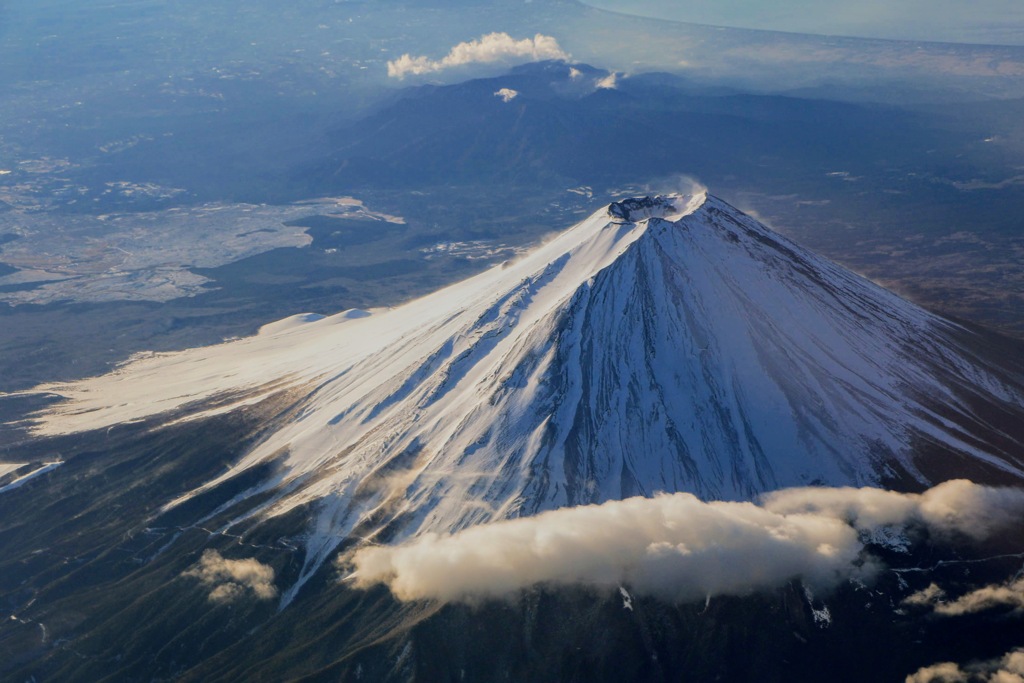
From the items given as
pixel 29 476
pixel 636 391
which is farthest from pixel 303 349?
pixel 636 391

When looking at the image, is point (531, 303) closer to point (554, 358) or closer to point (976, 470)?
point (554, 358)

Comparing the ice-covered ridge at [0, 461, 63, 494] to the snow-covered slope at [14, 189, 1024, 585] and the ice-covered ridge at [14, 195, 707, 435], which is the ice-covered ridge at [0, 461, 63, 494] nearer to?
the ice-covered ridge at [14, 195, 707, 435]

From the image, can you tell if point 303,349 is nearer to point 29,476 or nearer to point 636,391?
point 29,476

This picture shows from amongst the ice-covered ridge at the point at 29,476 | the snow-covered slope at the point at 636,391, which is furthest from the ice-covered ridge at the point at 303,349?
the ice-covered ridge at the point at 29,476

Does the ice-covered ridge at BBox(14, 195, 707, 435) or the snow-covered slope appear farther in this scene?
the ice-covered ridge at BBox(14, 195, 707, 435)

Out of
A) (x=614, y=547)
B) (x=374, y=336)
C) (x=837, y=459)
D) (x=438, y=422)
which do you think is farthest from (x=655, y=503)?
(x=374, y=336)

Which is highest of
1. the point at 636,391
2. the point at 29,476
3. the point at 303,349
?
the point at 636,391

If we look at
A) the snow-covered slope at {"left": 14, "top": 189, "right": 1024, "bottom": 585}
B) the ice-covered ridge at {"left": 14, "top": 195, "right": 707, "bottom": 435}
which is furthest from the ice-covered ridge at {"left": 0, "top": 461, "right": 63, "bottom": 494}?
the snow-covered slope at {"left": 14, "top": 189, "right": 1024, "bottom": 585}

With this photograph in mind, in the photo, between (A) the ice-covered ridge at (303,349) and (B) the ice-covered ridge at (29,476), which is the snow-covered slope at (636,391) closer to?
(A) the ice-covered ridge at (303,349)
